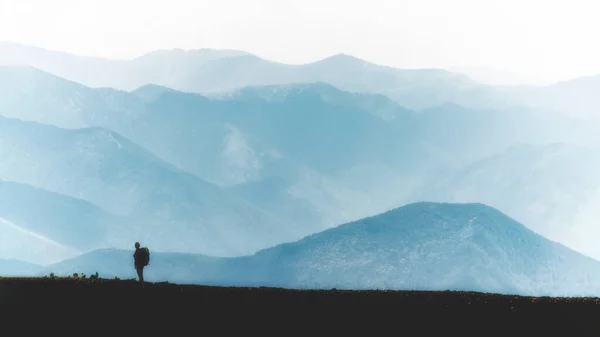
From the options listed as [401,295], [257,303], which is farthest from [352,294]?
[257,303]

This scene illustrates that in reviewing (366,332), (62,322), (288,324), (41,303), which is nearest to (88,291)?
(41,303)

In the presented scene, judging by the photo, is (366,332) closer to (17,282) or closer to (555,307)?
(555,307)

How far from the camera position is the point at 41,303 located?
29797 mm

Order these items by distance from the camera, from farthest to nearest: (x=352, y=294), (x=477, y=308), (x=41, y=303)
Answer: (x=352, y=294) → (x=477, y=308) → (x=41, y=303)

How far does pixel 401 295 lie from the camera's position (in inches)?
1371

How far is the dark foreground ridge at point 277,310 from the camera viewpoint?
2769cm

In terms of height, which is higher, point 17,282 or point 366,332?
point 17,282

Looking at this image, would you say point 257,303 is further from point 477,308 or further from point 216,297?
point 477,308

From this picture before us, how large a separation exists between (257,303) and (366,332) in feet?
16.7

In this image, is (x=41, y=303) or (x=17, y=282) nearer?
(x=41, y=303)

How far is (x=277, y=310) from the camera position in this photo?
3030 cm

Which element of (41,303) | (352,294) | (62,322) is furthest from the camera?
(352,294)

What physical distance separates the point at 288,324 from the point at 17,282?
12.2m

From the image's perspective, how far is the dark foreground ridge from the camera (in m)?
27.7
